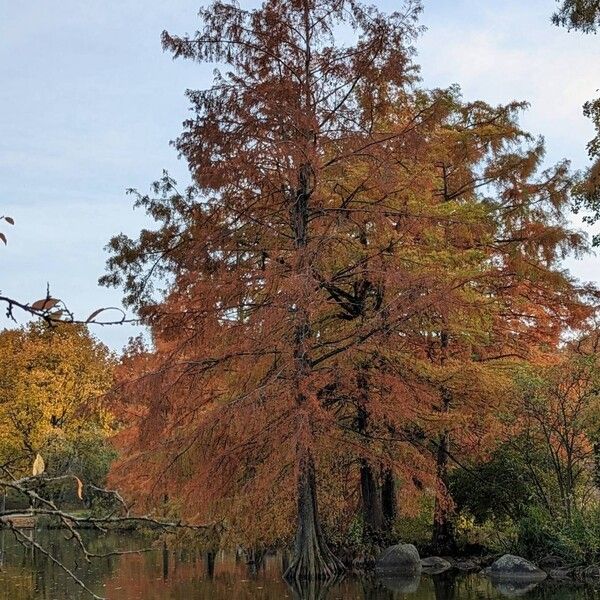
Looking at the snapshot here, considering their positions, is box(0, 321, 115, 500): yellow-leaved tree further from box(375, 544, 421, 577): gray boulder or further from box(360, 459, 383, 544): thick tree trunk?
box(375, 544, 421, 577): gray boulder

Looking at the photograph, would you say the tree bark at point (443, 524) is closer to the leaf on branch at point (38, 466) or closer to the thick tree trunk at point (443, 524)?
the thick tree trunk at point (443, 524)

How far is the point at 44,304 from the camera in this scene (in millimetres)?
1555

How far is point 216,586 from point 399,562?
152 inches

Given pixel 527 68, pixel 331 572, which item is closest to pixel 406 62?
pixel 527 68

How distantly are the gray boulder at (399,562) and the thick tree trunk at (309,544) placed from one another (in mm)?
1271

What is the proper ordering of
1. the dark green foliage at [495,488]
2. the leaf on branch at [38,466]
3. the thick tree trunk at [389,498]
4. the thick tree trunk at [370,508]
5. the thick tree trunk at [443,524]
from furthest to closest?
the thick tree trunk at [389,498] → the thick tree trunk at [443,524] → the thick tree trunk at [370,508] → the dark green foliage at [495,488] → the leaf on branch at [38,466]

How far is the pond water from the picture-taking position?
13.2m

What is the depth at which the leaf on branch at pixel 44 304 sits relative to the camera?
155 cm

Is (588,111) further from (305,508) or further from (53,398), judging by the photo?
(53,398)

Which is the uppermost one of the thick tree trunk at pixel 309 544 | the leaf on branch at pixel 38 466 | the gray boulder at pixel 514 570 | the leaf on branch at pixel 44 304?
the leaf on branch at pixel 44 304

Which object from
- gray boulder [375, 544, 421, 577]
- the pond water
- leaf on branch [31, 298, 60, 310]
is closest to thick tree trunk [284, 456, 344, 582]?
the pond water

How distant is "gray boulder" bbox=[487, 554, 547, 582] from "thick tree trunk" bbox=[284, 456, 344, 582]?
2.94 metres

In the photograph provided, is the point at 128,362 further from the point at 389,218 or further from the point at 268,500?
the point at 389,218

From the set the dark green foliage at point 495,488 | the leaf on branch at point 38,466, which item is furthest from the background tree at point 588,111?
the leaf on branch at point 38,466
